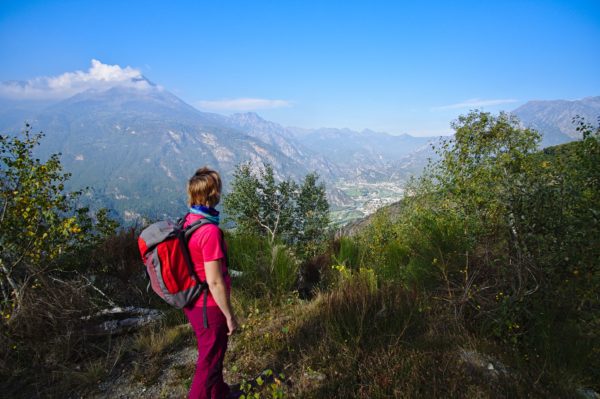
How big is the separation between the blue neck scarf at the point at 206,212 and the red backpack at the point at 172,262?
80mm

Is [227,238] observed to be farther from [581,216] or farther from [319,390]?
[581,216]

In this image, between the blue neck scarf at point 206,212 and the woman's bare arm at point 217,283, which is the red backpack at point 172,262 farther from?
the woman's bare arm at point 217,283

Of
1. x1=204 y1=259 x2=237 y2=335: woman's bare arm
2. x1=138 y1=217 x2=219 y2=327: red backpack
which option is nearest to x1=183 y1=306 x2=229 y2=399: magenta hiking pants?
x1=138 y1=217 x2=219 y2=327: red backpack

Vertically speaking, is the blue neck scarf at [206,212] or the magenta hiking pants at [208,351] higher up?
the blue neck scarf at [206,212]

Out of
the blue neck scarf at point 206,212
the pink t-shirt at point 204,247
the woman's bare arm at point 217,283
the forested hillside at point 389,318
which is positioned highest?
the blue neck scarf at point 206,212

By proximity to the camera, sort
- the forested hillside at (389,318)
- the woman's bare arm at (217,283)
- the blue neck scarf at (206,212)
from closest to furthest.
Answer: the woman's bare arm at (217,283)
the blue neck scarf at (206,212)
the forested hillside at (389,318)

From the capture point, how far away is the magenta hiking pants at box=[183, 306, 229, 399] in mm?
2898

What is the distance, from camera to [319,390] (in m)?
3.04

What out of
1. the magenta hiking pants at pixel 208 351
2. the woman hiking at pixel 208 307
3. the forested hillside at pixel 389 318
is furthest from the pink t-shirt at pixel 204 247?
the forested hillside at pixel 389 318

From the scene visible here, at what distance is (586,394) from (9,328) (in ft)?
23.3

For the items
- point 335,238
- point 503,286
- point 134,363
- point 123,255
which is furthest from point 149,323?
point 503,286

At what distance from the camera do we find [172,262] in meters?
2.77

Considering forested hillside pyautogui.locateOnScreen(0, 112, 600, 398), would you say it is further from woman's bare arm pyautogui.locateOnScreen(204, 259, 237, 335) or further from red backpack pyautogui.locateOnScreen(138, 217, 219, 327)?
red backpack pyautogui.locateOnScreen(138, 217, 219, 327)

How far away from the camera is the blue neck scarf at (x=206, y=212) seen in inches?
112
